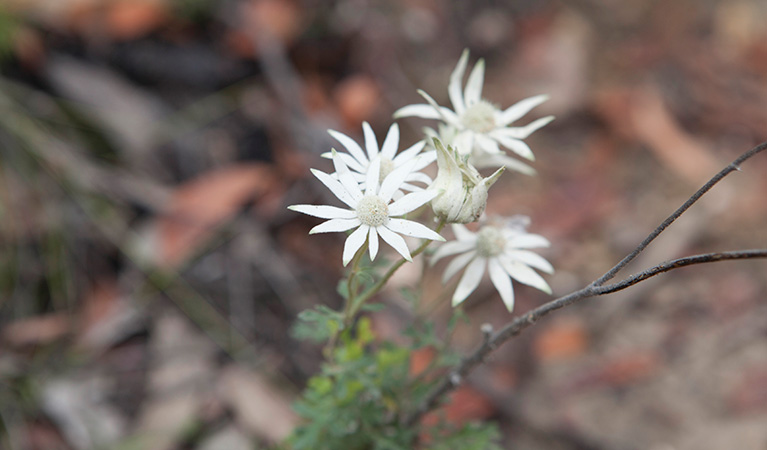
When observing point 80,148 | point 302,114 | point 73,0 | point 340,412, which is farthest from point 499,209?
point 73,0

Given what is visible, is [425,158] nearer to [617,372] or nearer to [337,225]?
[337,225]

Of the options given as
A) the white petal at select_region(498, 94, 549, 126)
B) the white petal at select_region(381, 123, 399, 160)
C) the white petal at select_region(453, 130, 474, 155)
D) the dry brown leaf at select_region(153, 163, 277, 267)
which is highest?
the dry brown leaf at select_region(153, 163, 277, 267)

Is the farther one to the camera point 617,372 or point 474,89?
point 617,372

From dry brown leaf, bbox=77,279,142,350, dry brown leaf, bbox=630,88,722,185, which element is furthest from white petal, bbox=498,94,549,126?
dry brown leaf, bbox=630,88,722,185

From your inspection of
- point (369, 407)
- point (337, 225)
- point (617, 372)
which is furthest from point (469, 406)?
point (337, 225)

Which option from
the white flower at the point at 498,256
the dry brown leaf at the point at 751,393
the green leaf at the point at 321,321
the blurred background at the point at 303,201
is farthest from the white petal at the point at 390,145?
the dry brown leaf at the point at 751,393

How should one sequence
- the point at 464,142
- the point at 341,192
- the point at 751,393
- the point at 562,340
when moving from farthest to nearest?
the point at 562,340
the point at 751,393
the point at 464,142
the point at 341,192

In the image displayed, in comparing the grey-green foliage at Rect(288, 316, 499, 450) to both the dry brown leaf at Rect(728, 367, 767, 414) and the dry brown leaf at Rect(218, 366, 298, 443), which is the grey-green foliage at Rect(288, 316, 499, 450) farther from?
the dry brown leaf at Rect(728, 367, 767, 414)
